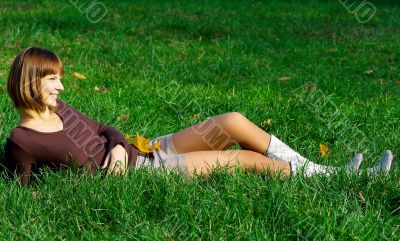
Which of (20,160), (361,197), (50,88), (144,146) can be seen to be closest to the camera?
(361,197)

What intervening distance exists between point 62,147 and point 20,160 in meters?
0.23

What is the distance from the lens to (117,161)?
11.6ft

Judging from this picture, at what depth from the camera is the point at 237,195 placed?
3162 mm

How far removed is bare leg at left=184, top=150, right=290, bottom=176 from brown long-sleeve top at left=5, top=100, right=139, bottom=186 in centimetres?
36

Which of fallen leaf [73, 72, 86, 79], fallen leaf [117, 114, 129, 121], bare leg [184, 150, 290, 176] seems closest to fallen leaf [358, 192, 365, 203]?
bare leg [184, 150, 290, 176]

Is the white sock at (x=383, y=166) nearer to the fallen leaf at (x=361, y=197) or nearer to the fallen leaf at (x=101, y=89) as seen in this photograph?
the fallen leaf at (x=361, y=197)

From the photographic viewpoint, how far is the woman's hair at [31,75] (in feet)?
11.6

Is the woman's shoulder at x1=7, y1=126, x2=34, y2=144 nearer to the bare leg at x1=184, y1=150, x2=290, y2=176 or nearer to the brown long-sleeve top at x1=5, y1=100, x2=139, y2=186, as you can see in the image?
the brown long-sleeve top at x1=5, y1=100, x2=139, y2=186

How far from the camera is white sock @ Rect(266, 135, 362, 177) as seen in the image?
354 centimetres

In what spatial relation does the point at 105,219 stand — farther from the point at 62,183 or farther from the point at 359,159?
the point at 359,159

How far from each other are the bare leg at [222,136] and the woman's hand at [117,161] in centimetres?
36

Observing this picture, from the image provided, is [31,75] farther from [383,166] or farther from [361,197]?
[383,166]

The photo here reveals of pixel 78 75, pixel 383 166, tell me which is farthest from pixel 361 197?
pixel 78 75

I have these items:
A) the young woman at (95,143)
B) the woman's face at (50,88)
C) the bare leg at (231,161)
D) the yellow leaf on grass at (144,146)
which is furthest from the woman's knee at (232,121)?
the woman's face at (50,88)
